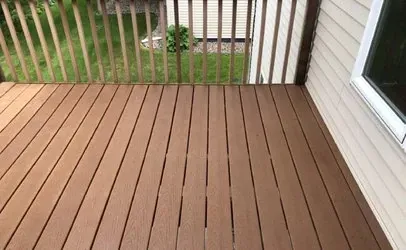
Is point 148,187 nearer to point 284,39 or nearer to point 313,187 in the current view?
point 313,187

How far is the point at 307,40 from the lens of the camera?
9.59ft

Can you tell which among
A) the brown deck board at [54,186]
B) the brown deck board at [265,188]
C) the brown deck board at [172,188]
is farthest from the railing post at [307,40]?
the brown deck board at [54,186]

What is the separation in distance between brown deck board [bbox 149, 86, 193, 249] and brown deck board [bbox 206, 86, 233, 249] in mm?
180

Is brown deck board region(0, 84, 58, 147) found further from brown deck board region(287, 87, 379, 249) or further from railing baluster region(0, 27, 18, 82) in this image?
brown deck board region(287, 87, 379, 249)

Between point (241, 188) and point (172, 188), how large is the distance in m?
0.43

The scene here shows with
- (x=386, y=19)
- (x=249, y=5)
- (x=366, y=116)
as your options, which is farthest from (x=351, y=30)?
(x=249, y=5)

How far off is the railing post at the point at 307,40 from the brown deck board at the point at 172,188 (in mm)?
1128

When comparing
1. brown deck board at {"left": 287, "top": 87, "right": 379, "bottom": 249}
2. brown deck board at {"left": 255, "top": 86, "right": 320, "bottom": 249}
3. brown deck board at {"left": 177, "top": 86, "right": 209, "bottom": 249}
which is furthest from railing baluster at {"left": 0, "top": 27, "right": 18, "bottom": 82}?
brown deck board at {"left": 287, "top": 87, "right": 379, "bottom": 249}

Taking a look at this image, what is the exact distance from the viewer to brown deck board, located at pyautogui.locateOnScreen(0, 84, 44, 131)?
107 inches

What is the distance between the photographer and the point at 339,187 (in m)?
2.02

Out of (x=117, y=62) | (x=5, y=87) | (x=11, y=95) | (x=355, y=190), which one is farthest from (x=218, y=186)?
(x=117, y=62)

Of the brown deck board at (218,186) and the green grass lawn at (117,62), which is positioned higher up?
the brown deck board at (218,186)

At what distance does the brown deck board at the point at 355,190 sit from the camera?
1711 mm

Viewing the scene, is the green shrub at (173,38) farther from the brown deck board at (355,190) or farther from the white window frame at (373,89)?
the white window frame at (373,89)
